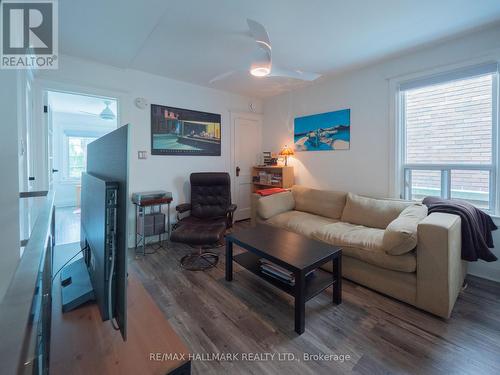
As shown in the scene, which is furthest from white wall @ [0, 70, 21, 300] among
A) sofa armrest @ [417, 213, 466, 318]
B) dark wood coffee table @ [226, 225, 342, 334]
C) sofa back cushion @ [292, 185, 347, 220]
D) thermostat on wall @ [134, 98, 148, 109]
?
sofa back cushion @ [292, 185, 347, 220]

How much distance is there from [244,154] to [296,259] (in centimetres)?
303

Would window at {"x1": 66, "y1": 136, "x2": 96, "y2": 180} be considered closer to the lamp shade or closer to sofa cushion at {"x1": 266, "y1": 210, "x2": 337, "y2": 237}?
the lamp shade

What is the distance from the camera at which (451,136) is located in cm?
257

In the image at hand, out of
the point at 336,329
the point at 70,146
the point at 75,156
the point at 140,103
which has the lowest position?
the point at 336,329

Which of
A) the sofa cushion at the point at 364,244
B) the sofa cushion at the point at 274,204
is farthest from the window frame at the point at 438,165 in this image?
the sofa cushion at the point at 274,204

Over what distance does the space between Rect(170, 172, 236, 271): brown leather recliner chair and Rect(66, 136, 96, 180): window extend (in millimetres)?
4872

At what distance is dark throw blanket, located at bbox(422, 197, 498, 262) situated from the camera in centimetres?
195

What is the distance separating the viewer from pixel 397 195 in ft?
9.75

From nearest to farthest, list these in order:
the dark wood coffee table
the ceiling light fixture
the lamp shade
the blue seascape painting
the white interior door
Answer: the dark wood coffee table
the ceiling light fixture
the blue seascape painting
the lamp shade
the white interior door

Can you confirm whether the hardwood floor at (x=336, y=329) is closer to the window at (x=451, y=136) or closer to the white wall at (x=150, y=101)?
the window at (x=451, y=136)

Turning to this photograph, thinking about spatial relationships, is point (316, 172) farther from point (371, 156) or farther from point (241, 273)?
point (241, 273)

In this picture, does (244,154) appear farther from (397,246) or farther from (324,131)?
(397,246)

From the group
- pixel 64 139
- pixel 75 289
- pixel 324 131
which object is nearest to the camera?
pixel 75 289

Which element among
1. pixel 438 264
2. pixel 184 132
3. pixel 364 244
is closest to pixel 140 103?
pixel 184 132
